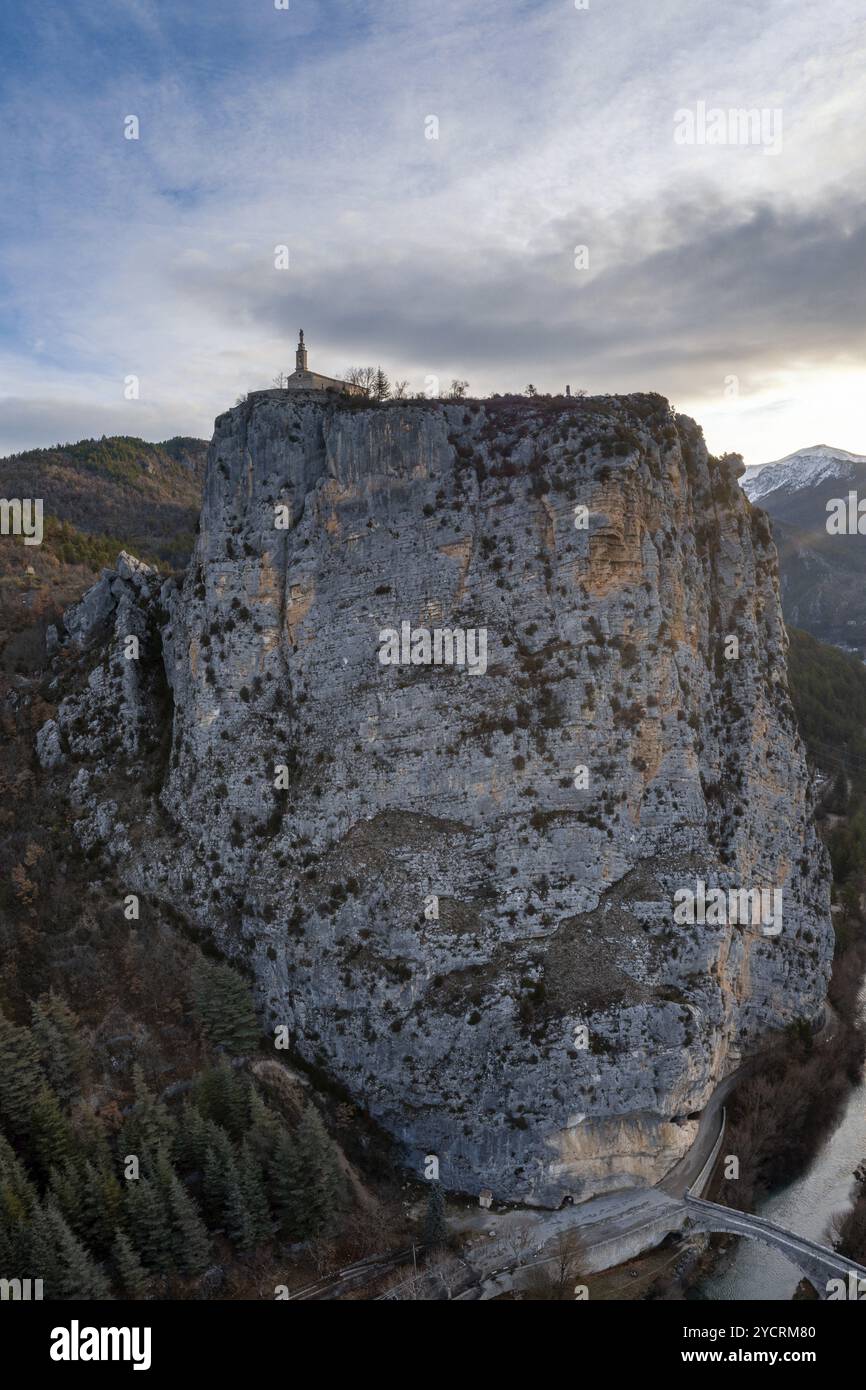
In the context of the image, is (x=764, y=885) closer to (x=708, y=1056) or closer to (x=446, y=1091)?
(x=708, y=1056)

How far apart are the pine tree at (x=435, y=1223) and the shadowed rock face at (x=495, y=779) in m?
3.62

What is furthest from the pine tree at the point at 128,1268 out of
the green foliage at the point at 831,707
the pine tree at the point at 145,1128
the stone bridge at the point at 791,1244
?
the green foliage at the point at 831,707

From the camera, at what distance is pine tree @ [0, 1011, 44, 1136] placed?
40.0 metres

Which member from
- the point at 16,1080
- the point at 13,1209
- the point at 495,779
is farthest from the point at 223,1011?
the point at 495,779

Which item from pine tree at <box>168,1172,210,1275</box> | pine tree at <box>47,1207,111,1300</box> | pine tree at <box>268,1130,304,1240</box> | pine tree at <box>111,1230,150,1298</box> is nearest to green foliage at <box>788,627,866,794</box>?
pine tree at <box>268,1130,304,1240</box>

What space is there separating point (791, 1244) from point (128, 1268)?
2666 centimetres

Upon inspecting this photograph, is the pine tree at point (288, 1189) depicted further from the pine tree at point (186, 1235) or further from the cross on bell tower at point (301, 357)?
the cross on bell tower at point (301, 357)

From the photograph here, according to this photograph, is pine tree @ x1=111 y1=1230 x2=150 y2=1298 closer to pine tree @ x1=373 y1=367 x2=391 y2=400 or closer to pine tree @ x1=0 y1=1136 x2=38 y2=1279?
pine tree @ x1=0 y1=1136 x2=38 y2=1279

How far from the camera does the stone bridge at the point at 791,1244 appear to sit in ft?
125

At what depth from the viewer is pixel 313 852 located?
167 ft

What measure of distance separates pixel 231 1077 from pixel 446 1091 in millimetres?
9939

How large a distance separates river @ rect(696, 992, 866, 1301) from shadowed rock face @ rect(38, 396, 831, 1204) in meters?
4.93

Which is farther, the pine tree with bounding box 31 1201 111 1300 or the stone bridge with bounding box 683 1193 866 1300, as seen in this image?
the stone bridge with bounding box 683 1193 866 1300
